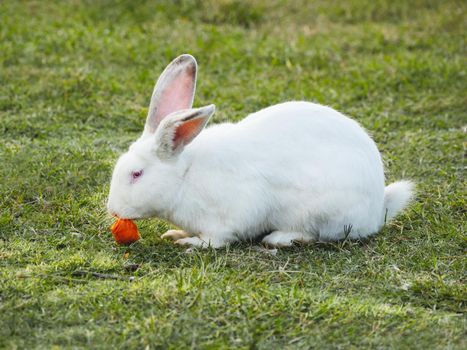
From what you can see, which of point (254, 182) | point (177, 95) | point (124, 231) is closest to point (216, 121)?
point (177, 95)

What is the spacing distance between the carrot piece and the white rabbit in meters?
0.07

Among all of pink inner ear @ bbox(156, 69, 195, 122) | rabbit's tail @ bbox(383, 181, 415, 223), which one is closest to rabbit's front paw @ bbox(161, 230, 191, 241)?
pink inner ear @ bbox(156, 69, 195, 122)

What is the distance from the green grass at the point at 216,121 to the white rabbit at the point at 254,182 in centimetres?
16

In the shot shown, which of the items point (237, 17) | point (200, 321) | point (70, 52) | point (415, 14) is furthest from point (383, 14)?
point (200, 321)

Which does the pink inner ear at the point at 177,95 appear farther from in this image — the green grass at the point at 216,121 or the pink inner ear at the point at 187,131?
the green grass at the point at 216,121

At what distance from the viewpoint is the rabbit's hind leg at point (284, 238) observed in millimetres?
4797

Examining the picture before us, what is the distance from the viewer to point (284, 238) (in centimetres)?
481

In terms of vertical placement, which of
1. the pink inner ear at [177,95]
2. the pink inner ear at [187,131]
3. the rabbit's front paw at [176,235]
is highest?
the pink inner ear at [177,95]

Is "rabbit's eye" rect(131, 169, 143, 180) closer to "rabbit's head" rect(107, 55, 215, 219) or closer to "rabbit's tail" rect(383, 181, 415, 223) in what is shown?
"rabbit's head" rect(107, 55, 215, 219)

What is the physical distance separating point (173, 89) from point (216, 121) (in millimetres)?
1985

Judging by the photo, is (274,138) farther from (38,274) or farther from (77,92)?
(77,92)

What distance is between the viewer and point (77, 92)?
24.2 feet

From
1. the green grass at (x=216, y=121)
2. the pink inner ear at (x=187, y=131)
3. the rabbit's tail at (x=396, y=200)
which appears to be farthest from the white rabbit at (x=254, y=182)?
the rabbit's tail at (x=396, y=200)

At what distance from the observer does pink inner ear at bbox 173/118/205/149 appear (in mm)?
4621
